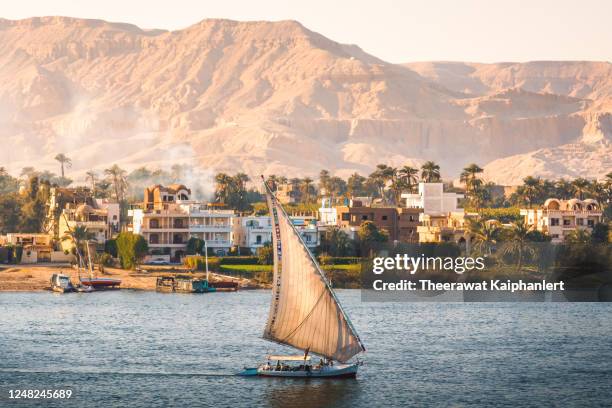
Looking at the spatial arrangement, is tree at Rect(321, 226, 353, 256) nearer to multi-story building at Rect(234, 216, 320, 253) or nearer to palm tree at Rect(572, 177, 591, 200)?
multi-story building at Rect(234, 216, 320, 253)

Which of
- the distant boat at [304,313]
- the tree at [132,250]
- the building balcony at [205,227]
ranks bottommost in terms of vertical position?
the distant boat at [304,313]

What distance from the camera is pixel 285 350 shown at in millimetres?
79438

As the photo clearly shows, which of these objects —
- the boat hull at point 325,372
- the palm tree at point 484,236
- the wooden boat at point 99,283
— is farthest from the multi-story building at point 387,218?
the boat hull at point 325,372

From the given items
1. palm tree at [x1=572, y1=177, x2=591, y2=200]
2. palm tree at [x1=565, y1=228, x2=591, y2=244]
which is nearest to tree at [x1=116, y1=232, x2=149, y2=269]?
palm tree at [x1=565, y1=228, x2=591, y2=244]

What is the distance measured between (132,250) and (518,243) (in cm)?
3490

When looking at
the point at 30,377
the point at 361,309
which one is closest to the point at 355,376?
the point at 30,377

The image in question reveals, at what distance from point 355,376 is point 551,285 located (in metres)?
55.4

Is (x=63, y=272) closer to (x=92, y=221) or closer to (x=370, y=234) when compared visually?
(x=92, y=221)

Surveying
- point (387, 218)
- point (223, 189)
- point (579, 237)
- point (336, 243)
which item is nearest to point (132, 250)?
point (336, 243)

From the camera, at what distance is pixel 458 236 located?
145m

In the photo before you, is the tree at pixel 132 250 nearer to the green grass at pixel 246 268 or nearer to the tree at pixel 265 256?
the green grass at pixel 246 268

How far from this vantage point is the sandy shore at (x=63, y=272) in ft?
408

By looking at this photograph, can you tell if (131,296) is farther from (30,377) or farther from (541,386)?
(541,386)

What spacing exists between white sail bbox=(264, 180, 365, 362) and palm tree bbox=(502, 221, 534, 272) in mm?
57177
